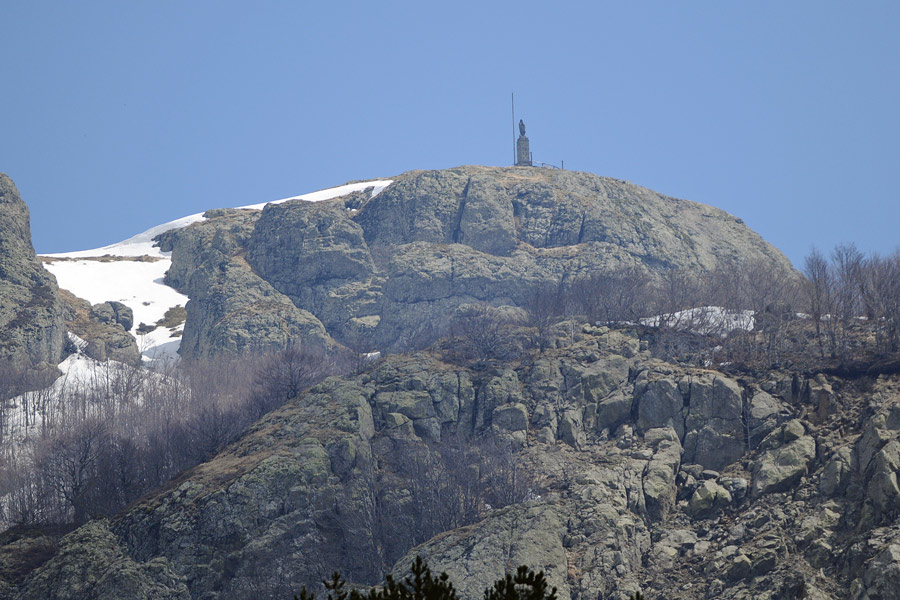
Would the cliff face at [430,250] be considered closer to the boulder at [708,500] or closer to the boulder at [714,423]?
the boulder at [714,423]

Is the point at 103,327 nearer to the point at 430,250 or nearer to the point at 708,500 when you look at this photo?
the point at 430,250

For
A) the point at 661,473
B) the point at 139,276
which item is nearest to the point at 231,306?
the point at 139,276

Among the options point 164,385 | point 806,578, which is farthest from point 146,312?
point 806,578

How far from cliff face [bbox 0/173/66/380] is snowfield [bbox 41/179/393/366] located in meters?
11.4

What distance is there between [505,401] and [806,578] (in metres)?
25.8

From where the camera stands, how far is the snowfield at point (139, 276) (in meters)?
134

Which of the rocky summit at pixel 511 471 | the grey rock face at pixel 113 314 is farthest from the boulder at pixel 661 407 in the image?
the grey rock face at pixel 113 314

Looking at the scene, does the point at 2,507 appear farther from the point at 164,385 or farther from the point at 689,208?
the point at 689,208

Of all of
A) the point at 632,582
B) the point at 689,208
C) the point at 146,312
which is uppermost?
the point at 689,208

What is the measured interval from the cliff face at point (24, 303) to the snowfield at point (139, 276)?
448 inches

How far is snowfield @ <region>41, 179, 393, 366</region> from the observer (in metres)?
134

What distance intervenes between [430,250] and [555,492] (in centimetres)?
7262

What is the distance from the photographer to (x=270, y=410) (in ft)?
247

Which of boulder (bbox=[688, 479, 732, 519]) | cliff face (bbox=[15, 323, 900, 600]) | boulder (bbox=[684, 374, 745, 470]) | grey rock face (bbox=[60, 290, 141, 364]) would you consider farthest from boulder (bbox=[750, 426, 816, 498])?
grey rock face (bbox=[60, 290, 141, 364])
